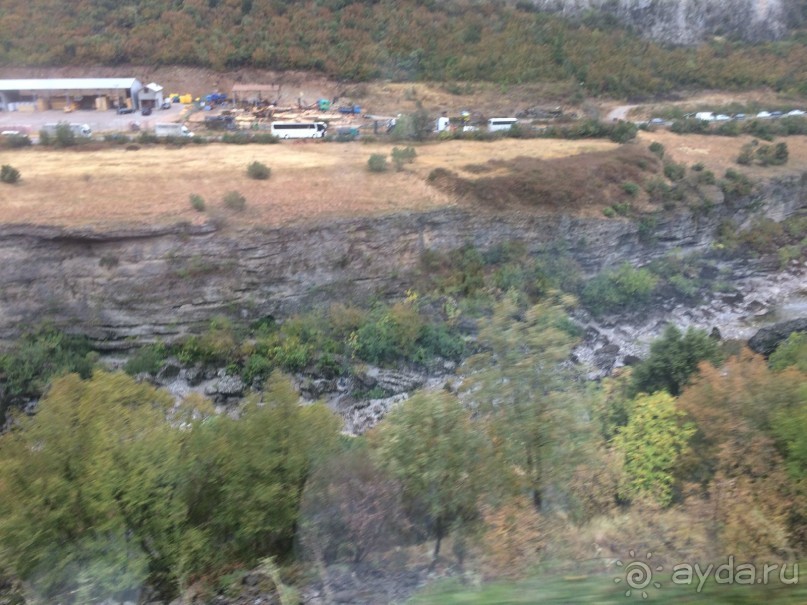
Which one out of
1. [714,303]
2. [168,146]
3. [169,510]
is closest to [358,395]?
[169,510]

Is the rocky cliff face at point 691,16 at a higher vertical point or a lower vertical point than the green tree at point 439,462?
higher

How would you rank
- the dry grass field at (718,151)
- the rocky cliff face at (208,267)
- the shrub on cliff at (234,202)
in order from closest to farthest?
the rocky cliff face at (208,267) < the shrub on cliff at (234,202) < the dry grass field at (718,151)

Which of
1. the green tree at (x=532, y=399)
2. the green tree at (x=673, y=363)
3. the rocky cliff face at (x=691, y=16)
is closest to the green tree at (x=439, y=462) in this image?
the green tree at (x=532, y=399)

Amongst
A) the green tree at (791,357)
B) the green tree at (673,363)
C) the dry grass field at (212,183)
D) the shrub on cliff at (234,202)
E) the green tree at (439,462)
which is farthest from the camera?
the shrub on cliff at (234,202)

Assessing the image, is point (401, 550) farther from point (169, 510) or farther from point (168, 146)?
point (168, 146)

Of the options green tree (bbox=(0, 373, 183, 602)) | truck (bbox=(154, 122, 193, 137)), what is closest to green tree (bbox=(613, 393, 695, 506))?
green tree (bbox=(0, 373, 183, 602))

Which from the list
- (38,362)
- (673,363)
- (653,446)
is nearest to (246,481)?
(653,446)
